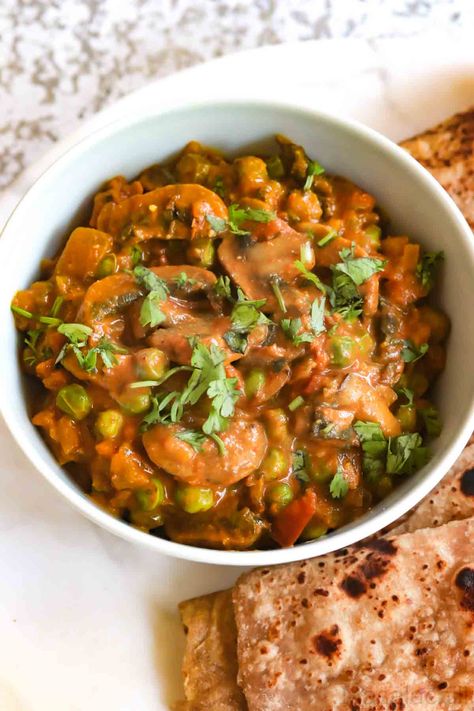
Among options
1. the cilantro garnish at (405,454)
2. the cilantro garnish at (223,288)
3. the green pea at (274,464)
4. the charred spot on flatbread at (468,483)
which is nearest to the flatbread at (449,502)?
the charred spot on flatbread at (468,483)

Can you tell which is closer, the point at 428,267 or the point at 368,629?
the point at 368,629

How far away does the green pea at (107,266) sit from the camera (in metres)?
2.90

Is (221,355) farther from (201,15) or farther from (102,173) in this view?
(201,15)

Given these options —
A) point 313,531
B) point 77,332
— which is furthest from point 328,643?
point 77,332

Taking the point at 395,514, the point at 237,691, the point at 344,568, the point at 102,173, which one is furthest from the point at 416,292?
the point at 237,691

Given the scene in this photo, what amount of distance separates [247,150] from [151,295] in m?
0.88

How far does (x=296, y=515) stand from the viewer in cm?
285

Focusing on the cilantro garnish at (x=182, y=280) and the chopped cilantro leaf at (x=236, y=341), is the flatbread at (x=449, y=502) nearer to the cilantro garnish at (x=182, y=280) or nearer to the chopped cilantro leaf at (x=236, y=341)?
the chopped cilantro leaf at (x=236, y=341)

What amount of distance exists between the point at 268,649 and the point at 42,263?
1712 mm

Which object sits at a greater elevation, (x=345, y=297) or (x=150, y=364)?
(x=345, y=297)

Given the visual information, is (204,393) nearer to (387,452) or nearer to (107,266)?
(107,266)

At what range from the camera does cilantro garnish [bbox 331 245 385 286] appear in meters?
2.89

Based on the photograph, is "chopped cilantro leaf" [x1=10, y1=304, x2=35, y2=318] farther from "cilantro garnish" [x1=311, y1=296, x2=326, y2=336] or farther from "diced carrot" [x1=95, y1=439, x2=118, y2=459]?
"cilantro garnish" [x1=311, y1=296, x2=326, y2=336]

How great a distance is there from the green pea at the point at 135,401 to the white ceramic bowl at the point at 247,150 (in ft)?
1.17
